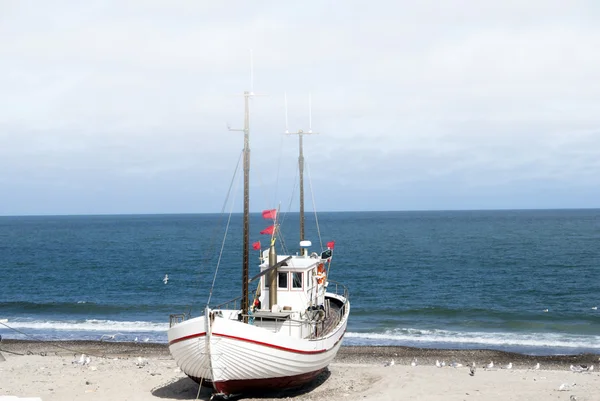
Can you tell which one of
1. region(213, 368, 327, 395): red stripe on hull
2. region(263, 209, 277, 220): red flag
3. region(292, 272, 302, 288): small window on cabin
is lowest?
region(213, 368, 327, 395): red stripe on hull

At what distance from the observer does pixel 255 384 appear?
2166cm

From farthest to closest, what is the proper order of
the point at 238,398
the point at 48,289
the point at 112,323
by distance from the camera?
the point at 48,289 < the point at 112,323 < the point at 238,398

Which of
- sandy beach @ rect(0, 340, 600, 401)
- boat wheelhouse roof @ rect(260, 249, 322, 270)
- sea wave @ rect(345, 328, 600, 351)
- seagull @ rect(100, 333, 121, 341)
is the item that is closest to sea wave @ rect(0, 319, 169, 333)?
seagull @ rect(100, 333, 121, 341)

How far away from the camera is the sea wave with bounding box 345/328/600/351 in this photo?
3725cm

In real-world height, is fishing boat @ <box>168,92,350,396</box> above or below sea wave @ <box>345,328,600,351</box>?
above

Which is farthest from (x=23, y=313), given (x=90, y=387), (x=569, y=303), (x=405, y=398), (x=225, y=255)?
(x=225, y=255)

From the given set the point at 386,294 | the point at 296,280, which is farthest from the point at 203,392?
the point at 386,294

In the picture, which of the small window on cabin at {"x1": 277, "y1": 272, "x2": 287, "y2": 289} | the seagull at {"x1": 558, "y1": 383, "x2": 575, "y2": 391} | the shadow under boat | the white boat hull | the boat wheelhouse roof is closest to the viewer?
the white boat hull

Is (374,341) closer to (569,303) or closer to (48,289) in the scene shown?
(569,303)

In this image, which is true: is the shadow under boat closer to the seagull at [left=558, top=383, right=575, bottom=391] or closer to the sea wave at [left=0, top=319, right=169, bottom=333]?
the seagull at [left=558, top=383, right=575, bottom=391]

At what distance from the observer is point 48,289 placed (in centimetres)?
6353

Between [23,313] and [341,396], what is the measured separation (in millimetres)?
35580

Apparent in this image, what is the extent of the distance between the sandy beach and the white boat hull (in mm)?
1243

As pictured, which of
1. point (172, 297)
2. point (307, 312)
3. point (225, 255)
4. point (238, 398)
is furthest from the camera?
point (225, 255)
